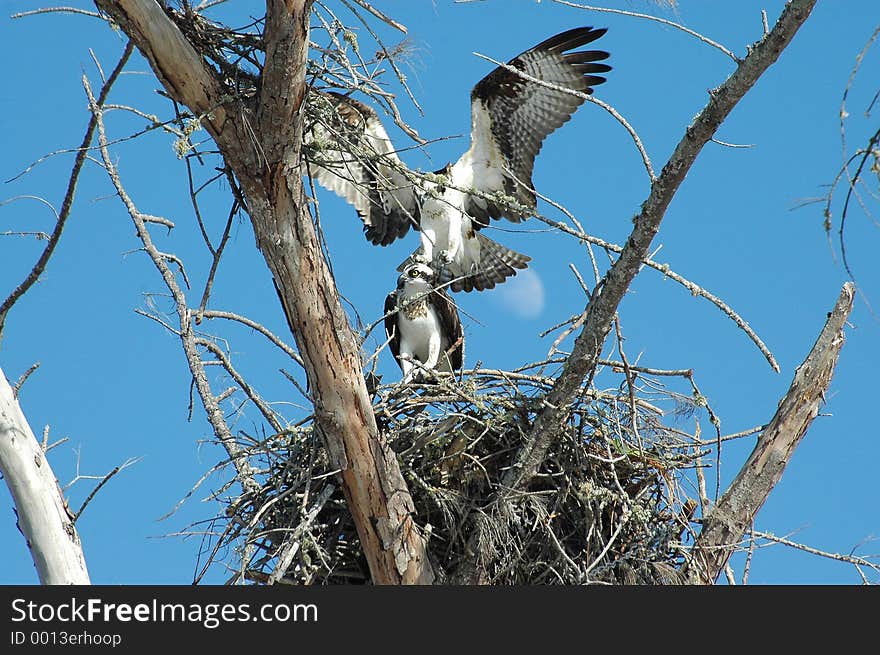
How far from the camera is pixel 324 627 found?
411 centimetres

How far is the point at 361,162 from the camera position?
3.90 meters

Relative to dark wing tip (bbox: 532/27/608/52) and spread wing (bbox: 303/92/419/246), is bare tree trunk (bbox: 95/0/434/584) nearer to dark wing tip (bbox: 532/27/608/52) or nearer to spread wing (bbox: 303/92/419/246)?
spread wing (bbox: 303/92/419/246)

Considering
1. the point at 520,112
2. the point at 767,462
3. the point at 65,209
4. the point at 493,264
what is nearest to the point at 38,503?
the point at 65,209

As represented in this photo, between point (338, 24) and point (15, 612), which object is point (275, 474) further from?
point (338, 24)

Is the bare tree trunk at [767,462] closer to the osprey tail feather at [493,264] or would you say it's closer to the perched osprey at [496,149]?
the perched osprey at [496,149]

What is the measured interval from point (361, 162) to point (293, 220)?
357 mm

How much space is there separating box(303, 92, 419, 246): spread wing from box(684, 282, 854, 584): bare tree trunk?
1872 mm

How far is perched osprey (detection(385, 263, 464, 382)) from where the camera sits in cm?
634

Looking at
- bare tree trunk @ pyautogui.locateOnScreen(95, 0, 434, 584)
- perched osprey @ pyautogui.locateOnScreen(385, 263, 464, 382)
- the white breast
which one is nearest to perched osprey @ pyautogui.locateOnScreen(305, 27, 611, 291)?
perched osprey @ pyautogui.locateOnScreen(385, 263, 464, 382)

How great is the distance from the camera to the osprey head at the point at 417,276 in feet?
20.8

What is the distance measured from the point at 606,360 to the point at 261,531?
166cm

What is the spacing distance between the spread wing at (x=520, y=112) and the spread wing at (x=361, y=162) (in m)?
0.51

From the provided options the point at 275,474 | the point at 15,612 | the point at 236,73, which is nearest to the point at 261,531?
the point at 275,474

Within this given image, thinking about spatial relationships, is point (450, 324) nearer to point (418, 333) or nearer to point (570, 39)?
point (418, 333)
